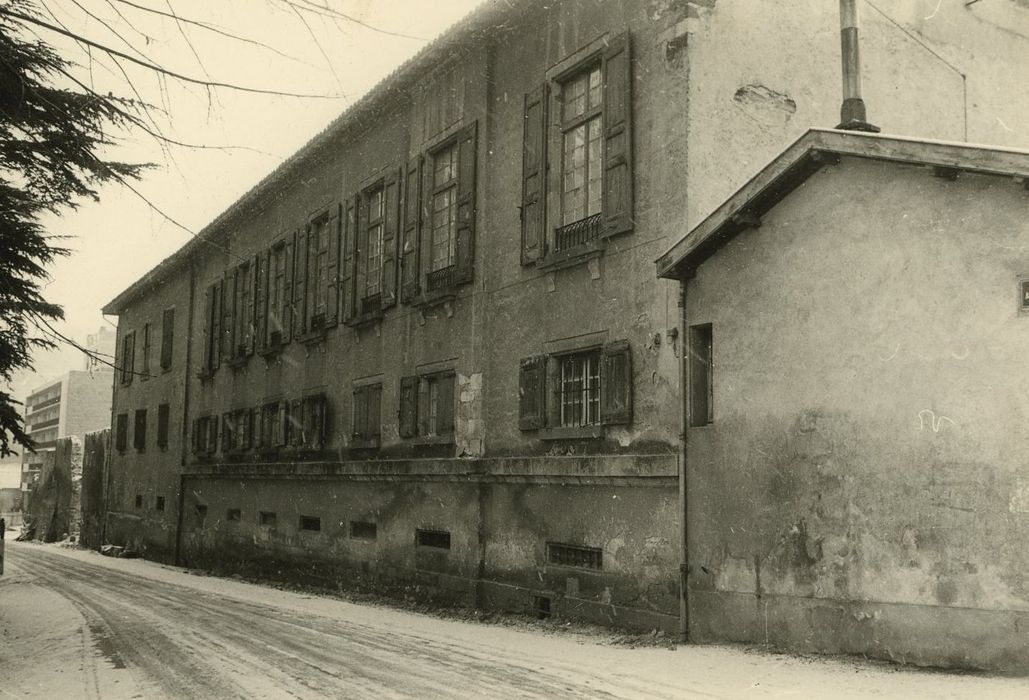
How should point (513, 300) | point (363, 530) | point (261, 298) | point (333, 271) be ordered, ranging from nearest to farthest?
point (513, 300), point (363, 530), point (333, 271), point (261, 298)

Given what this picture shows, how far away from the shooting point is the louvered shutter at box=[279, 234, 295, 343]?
21.2 m

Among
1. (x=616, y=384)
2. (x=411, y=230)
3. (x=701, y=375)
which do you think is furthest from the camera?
(x=411, y=230)

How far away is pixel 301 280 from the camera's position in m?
20.8

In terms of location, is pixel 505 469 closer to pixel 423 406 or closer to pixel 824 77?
pixel 423 406

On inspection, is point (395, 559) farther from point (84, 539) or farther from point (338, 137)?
point (84, 539)

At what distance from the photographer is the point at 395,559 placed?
1562 cm

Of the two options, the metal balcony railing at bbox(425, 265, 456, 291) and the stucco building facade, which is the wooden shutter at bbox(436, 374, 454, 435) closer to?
the stucco building facade

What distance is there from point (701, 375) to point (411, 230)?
7428mm

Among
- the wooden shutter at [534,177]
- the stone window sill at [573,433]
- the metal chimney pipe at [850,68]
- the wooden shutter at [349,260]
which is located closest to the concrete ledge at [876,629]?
the stone window sill at [573,433]

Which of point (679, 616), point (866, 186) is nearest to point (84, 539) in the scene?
point (679, 616)

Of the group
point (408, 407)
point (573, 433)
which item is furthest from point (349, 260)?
point (573, 433)

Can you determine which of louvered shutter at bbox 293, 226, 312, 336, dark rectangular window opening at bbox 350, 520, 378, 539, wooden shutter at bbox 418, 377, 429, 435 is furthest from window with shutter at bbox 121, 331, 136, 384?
wooden shutter at bbox 418, 377, 429, 435

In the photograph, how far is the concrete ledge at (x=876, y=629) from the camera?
738 centimetres

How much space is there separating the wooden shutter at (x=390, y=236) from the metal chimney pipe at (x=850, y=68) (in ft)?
27.9
